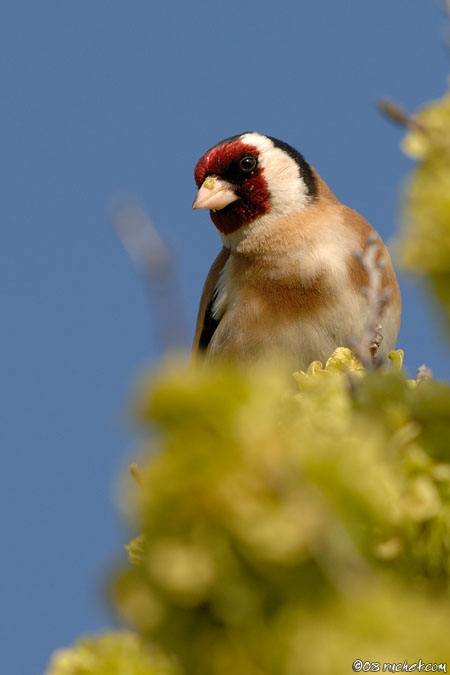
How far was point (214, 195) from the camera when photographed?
5.55m

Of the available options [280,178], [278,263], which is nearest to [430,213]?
[278,263]

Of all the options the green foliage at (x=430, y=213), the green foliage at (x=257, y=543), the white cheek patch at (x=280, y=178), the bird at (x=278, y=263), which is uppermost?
the white cheek patch at (x=280, y=178)

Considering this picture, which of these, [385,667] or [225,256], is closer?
[385,667]

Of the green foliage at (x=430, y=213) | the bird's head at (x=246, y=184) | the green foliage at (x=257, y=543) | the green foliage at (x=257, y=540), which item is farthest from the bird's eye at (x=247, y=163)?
the green foliage at (x=257, y=540)

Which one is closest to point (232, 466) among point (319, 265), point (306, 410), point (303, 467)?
point (303, 467)

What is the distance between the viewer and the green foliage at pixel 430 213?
143 cm

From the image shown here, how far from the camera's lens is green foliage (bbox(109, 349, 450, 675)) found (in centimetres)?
104

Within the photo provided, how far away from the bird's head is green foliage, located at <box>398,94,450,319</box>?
12.9 ft

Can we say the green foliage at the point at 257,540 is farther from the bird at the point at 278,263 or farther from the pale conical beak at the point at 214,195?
the pale conical beak at the point at 214,195

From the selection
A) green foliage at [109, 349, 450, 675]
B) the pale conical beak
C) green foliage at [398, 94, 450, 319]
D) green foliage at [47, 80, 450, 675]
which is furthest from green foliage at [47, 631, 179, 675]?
the pale conical beak

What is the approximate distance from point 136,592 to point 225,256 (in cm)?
464

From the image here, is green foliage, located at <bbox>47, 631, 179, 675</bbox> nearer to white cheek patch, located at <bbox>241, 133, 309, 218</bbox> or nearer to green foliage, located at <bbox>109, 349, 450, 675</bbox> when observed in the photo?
green foliage, located at <bbox>109, 349, 450, 675</bbox>

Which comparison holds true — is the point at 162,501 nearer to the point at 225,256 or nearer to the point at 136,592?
the point at 136,592

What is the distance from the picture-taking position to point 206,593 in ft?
3.90
